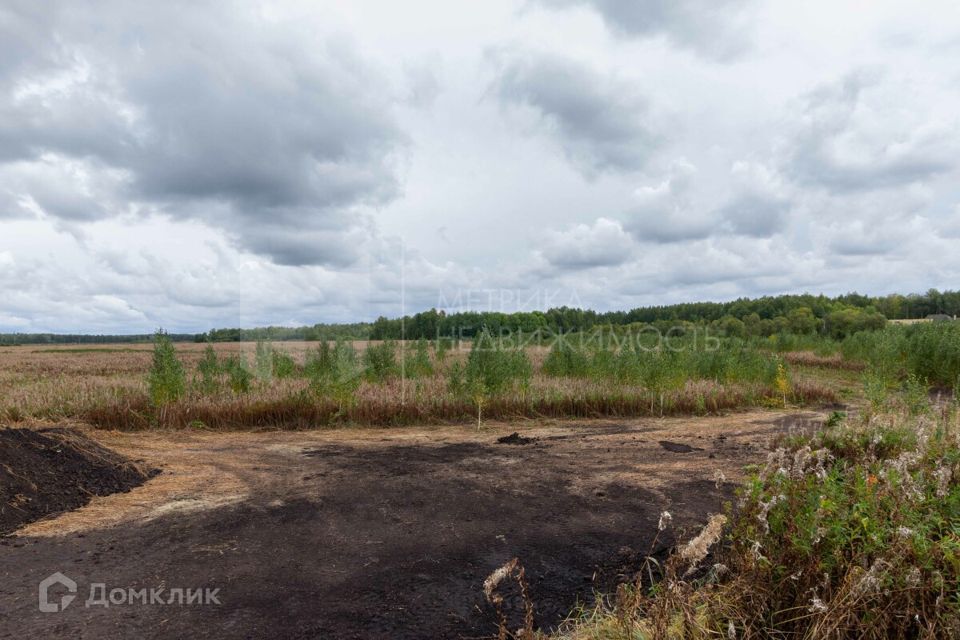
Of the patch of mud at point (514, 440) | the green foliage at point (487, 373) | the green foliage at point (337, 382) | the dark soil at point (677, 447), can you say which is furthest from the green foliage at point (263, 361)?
the dark soil at point (677, 447)

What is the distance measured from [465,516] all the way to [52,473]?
561 cm

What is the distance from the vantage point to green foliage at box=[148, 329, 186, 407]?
13102mm

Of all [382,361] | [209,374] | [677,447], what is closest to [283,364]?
[382,361]

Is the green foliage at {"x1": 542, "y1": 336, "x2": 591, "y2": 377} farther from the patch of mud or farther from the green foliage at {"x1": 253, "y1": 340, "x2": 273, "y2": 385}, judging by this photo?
the green foliage at {"x1": 253, "y1": 340, "x2": 273, "y2": 385}

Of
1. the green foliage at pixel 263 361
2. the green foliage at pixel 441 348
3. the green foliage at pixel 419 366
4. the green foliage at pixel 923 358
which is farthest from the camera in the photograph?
the green foliage at pixel 441 348

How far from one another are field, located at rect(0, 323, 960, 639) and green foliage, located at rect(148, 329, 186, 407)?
0.05 m

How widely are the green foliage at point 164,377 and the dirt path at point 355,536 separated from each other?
146 inches

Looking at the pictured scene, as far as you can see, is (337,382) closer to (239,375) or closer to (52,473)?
(239,375)

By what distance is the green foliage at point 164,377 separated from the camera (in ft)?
43.0

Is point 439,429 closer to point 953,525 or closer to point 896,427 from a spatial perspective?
point 896,427

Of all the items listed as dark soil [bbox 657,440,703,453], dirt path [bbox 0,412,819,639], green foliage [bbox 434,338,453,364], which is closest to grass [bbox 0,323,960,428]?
dirt path [bbox 0,412,819,639]

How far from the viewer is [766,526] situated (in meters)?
3.40

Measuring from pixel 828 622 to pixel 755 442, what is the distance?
26.8 ft

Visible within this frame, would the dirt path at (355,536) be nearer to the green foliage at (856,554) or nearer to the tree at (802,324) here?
the green foliage at (856,554)
